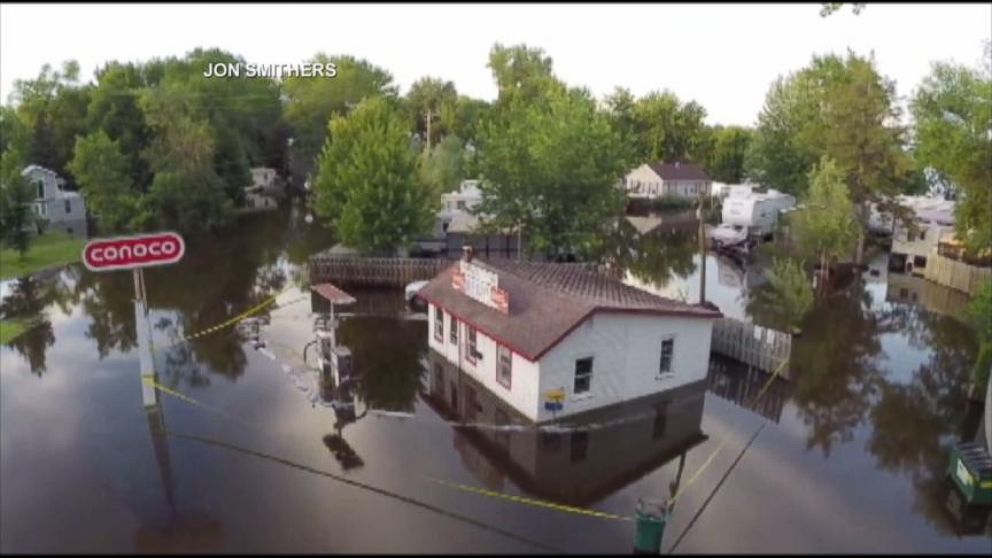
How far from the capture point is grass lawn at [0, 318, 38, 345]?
90.1ft

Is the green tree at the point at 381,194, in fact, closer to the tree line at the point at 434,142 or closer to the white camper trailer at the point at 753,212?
the tree line at the point at 434,142

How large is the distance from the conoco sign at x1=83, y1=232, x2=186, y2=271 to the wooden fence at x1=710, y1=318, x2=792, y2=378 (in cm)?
1769

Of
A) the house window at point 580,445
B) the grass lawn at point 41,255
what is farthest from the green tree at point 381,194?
the house window at point 580,445

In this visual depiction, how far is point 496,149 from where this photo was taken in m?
38.7

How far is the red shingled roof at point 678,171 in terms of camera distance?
78.8m

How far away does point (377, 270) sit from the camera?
37.8m

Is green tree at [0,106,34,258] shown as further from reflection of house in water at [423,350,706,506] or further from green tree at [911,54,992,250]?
green tree at [911,54,992,250]

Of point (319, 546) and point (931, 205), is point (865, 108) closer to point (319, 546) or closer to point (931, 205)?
point (931, 205)

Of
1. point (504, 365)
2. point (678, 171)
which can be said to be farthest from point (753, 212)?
point (504, 365)

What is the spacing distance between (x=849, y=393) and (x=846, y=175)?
25875 millimetres

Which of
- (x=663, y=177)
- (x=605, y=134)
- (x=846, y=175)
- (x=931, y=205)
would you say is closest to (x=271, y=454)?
(x=605, y=134)

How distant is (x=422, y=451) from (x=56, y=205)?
49292 mm

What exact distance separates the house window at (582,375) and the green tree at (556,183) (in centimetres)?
1724

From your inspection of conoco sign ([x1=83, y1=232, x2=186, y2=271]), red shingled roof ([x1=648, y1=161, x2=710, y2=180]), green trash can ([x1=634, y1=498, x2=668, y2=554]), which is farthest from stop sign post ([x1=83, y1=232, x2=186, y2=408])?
red shingled roof ([x1=648, y1=161, x2=710, y2=180])
